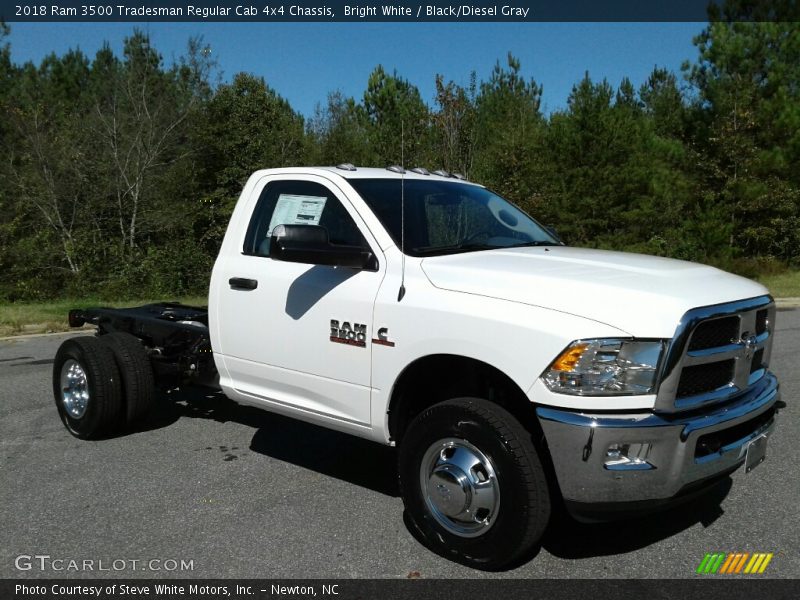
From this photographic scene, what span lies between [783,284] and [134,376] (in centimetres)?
1780

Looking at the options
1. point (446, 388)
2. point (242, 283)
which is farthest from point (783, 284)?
point (242, 283)

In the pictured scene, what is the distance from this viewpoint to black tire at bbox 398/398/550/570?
3.33 meters

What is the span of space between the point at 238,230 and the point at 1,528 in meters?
2.23

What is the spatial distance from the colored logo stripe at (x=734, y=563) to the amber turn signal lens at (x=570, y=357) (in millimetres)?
1274

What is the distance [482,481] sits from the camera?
3.50 m

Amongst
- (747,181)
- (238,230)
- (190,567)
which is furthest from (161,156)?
(190,567)

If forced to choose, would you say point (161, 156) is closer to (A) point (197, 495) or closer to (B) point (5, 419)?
(B) point (5, 419)

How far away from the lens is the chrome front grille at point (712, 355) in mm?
3172

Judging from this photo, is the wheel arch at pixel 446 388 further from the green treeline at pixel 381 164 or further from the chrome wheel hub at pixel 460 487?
the green treeline at pixel 381 164

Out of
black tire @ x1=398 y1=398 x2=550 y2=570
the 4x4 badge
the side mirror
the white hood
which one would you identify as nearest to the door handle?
the side mirror

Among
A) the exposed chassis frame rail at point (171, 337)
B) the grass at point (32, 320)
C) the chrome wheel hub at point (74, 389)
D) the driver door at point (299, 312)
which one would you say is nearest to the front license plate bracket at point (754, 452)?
the driver door at point (299, 312)

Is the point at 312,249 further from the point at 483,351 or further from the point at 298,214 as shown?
the point at 483,351

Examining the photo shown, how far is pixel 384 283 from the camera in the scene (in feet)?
13.1
